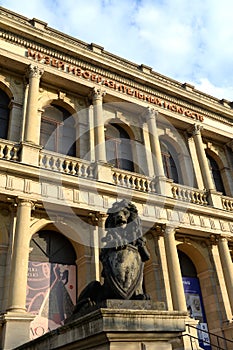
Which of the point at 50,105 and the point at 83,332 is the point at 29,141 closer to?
the point at 50,105

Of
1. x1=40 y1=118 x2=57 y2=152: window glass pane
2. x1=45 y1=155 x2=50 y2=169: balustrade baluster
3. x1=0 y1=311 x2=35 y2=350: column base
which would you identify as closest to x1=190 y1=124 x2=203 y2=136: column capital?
x1=40 y1=118 x2=57 y2=152: window glass pane

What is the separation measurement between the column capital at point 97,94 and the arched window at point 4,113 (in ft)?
11.5

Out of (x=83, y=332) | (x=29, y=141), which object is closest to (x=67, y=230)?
(x=29, y=141)

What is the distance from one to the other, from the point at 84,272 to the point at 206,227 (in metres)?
5.70

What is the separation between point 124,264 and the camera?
5371mm

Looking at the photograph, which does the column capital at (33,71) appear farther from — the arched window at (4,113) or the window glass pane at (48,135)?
the window glass pane at (48,135)

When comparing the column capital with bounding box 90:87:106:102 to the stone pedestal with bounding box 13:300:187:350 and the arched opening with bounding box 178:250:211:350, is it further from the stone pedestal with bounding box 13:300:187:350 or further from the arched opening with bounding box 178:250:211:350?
the stone pedestal with bounding box 13:300:187:350

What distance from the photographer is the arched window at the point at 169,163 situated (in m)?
17.5

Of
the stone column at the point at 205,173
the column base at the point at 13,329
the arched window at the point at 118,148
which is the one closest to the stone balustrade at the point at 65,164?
the arched window at the point at 118,148

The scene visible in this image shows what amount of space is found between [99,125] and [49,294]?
6790mm

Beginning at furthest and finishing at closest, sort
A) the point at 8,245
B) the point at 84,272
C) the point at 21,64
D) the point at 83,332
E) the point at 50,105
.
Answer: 1. the point at 50,105
2. the point at 21,64
3. the point at 84,272
4. the point at 8,245
5. the point at 83,332

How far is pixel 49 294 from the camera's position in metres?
11.7

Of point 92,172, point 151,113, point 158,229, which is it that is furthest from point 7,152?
point 151,113

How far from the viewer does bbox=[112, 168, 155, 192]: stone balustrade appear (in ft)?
45.3
